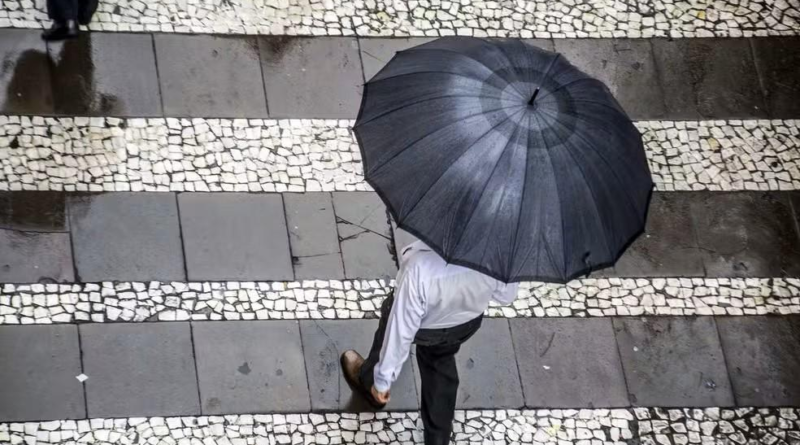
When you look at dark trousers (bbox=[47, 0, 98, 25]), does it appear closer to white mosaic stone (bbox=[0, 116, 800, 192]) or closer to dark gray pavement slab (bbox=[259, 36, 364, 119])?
white mosaic stone (bbox=[0, 116, 800, 192])

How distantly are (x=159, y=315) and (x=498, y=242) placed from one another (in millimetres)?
2448

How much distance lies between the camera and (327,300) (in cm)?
610

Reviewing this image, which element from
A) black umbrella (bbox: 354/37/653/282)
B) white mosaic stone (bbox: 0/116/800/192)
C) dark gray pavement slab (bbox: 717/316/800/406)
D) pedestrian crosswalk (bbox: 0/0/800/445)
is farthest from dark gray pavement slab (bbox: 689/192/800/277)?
black umbrella (bbox: 354/37/653/282)

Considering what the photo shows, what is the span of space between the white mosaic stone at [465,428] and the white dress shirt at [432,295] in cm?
109

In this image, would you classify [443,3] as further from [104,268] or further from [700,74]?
[104,268]

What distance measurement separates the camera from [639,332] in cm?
636

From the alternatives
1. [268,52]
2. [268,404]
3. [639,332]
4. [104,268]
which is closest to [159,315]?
[104,268]

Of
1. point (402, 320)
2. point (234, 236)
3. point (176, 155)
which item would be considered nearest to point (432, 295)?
point (402, 320)

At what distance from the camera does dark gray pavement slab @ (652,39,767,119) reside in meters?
7.31

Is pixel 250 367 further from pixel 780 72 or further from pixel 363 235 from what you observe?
pixel 780 72

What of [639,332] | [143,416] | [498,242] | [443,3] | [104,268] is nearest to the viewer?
[498,242]

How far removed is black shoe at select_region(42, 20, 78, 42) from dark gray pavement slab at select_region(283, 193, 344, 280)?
173 cm

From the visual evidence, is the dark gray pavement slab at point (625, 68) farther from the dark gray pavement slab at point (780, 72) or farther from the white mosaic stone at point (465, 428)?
the white mosaic stone at point (465, 428)

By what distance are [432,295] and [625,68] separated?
11.5ft
